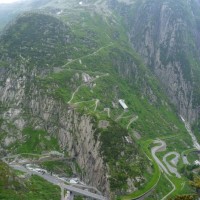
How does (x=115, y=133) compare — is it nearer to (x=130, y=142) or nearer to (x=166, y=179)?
(x=130, y=142)

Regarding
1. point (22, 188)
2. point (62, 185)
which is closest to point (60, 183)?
point (62, 185)

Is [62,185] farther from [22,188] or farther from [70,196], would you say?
[22,188]

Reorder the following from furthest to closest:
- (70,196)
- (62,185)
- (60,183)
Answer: (60,183)
(62,185)
(70,196)

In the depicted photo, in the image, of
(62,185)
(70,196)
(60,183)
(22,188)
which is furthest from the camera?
(60,183)

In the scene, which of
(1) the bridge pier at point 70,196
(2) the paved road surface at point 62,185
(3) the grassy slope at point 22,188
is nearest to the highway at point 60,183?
(2) the paved road surface at point 62,185

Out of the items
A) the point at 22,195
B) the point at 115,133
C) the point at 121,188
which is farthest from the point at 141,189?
the point at 22,195

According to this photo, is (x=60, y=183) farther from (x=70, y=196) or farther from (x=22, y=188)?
(x=22, y=188)

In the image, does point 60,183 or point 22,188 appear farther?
point 60,183

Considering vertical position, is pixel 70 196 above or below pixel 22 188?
below

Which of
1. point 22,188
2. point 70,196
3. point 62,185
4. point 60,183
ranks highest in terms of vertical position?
point 22,188

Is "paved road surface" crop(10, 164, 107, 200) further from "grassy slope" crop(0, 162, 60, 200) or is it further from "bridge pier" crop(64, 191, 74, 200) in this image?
"grassy slope" crop(0, 162, 60, 200)

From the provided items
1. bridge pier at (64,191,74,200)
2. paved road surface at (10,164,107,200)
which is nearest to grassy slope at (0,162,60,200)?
bridge pier at (64,191,74,200)
